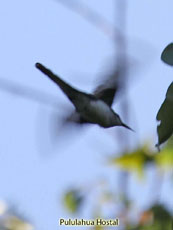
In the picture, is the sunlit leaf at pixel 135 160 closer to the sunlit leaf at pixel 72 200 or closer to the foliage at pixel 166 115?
the sunlit leaf at pixel 72 200

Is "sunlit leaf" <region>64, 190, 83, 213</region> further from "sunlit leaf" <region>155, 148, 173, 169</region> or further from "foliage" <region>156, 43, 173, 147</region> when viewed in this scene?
"foliage" <region>156, 43, 173, 147</region>

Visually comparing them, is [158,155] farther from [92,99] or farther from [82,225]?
[92,99]

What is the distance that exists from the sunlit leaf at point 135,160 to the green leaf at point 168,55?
0.92 meters

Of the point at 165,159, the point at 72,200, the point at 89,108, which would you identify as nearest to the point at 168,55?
the point at 89,108

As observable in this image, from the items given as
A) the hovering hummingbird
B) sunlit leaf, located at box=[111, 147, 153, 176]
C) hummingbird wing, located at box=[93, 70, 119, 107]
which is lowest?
sunlit leaf, located at box=[111, 147, 153, 176]

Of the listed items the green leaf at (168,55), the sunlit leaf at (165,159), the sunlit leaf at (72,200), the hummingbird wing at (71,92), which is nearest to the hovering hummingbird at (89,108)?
the hummingbird wing at (71,92)

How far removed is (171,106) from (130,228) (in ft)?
2.99

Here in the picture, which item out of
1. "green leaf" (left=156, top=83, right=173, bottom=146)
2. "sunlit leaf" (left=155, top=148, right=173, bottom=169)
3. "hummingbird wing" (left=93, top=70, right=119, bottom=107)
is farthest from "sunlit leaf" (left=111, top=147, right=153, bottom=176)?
"green leaf" (left=156, top=83, right=173, bottom=146)

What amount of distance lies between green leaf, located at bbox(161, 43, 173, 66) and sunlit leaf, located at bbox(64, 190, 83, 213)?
120 centimetres

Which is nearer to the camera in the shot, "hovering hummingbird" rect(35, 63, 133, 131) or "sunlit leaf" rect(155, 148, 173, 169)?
"hovering hummingbird" rect(35, 63, 133, 131)

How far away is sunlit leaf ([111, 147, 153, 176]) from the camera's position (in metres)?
1.80

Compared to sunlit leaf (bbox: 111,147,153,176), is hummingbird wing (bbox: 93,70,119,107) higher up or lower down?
higher up

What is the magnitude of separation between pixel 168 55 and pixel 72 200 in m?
1.25

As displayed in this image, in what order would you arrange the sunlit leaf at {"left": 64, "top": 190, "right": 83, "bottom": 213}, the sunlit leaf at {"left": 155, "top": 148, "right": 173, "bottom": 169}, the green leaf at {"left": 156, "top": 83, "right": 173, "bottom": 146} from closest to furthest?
the green leaf at {"left": 156, "top": 83, "right": 173, "bottom": 146} < the sunlit leaf at {"left": 155, "top": 148, "right": 173, "bottom": 169} < the sunlit leaf at {"left": 64, "top": 190, "right": 83, "bottom": 213}
